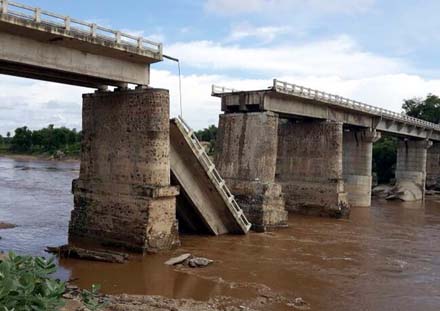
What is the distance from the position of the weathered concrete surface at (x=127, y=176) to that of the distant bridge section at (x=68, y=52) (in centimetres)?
119

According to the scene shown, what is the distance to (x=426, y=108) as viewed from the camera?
87375 mm

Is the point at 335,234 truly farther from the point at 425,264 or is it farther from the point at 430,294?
the point at 430,294

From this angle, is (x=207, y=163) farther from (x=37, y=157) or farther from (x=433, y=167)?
(x=37, y=157)

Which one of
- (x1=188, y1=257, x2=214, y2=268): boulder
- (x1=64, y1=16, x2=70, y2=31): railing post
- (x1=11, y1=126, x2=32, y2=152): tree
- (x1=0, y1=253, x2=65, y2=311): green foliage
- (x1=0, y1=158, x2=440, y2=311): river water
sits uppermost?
(x1=64, y1=16, x2=70, y2=31): railing post

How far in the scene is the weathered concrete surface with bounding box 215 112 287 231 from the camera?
1180 inches

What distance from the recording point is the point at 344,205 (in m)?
38.2

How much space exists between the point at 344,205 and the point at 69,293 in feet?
93.7

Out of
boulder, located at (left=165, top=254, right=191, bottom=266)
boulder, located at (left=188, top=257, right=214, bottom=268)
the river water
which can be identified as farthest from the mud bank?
boulder, located at (left=165, top=254, right=191, bottom=266)

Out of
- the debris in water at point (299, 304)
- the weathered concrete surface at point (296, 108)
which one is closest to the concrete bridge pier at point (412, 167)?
the weathered concrete surface at point (296, 108)

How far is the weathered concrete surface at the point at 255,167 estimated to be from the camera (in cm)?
2998

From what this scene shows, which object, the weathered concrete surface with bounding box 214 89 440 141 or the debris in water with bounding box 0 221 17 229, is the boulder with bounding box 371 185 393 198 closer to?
the weathered concrete surface with bounding box 214 89 440 141

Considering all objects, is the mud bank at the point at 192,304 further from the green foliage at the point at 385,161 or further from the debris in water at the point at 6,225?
the green foliage at the point at 385,161

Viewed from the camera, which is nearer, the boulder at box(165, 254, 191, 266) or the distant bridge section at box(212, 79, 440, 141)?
the boulder at box(165, 254, 191, 266)

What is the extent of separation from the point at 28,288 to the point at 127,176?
17.5 meters
